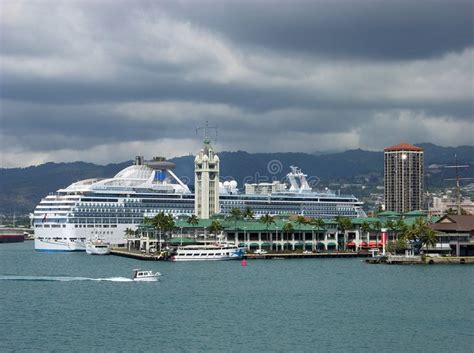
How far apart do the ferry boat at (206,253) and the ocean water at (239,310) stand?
621 inches

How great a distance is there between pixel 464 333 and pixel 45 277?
42.9m

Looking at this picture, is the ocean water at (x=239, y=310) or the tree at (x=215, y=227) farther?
the tree at (x=215, y=227)

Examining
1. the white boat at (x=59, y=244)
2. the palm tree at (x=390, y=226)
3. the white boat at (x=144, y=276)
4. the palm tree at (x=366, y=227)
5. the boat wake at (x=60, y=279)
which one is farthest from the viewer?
the white boat at (x=59, y=244)

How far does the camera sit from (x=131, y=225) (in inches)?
6152

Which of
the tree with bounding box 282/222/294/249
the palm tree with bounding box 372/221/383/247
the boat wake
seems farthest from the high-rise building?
the boat wake

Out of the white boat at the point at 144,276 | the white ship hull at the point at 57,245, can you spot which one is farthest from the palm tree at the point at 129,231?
the white boat at the point at 144,276

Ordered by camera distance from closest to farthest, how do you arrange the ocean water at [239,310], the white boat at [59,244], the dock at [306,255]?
the ocean water at [239,310], the dock at [306,255], the white boat at [59,244]

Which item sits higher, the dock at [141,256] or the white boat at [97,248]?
the white boat at [97,248]

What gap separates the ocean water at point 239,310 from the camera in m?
53.1

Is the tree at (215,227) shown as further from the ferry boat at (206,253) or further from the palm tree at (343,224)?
the palm tree at (343,224)

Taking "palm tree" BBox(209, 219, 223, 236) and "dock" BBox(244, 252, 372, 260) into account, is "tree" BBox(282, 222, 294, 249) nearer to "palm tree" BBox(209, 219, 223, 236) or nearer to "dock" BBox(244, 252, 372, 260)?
"dock" BBox(244, 252, 372, 260)

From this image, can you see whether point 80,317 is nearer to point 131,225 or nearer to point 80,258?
point 80,258

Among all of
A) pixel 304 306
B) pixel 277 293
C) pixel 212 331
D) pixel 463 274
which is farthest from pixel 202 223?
pixel 212 331

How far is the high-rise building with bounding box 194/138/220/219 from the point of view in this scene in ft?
524
